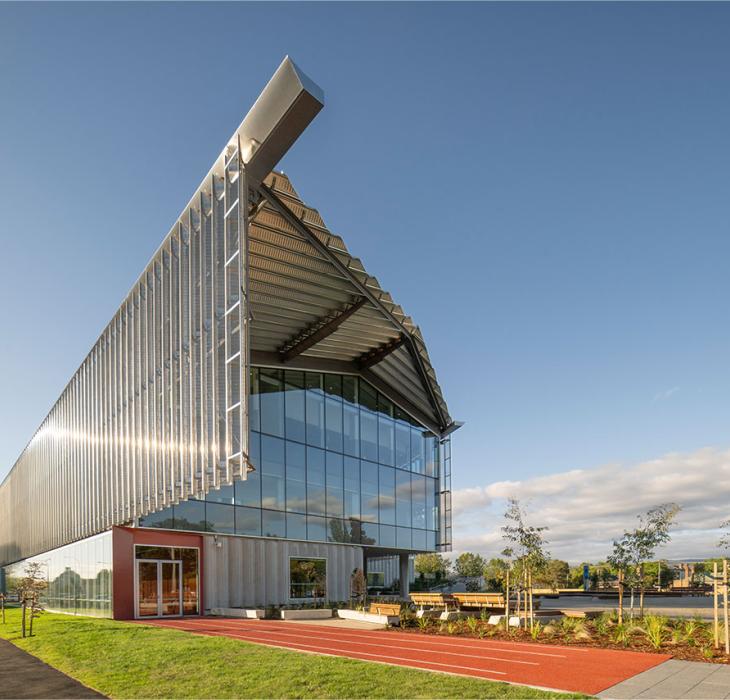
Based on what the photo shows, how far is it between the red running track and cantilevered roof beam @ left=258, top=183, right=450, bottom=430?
11962 millimetres

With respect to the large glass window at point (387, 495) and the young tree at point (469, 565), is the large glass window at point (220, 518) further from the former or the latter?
the young tree at point (469, 565)

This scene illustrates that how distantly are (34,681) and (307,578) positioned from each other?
2181cm

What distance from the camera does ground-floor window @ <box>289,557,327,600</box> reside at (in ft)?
112

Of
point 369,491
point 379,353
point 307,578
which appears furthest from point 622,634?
point 369,491

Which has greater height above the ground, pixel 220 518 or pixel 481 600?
pixel 220 518

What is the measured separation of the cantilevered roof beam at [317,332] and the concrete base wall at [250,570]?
8.50 metres

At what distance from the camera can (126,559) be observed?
2773cm

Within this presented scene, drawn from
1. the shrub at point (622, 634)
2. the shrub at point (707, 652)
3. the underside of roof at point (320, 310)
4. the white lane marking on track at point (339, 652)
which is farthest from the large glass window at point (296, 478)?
the shrub at point (707, 652)

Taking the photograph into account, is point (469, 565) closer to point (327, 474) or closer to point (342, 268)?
point (327, 474)

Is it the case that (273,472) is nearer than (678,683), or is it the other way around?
(678,683)

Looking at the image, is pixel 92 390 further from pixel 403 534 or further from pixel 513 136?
pixel 513 136

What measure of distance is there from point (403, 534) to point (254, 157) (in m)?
28.2

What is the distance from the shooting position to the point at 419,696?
10.8 metres

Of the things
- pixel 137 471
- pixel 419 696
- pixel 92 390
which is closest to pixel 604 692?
pixel 419 696
